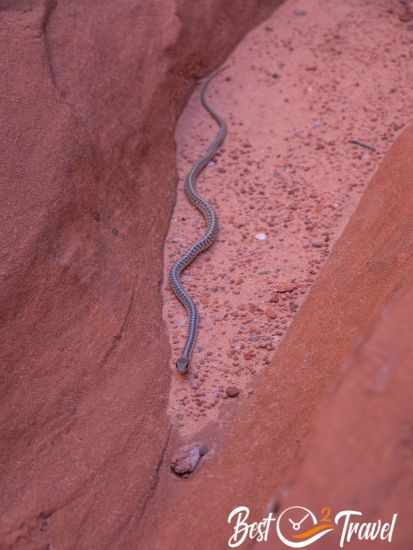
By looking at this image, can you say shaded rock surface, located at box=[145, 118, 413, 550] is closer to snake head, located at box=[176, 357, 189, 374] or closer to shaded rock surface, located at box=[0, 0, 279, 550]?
shaded rock surface, located at box=[0, 0, 279, 550]

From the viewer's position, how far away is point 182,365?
5.53 meters

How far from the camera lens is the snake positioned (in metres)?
5.80

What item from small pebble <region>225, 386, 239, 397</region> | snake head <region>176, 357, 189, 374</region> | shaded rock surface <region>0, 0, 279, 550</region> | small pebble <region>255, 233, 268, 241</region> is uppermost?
shaded rock surface <region>0, 0, 279, 550</region>

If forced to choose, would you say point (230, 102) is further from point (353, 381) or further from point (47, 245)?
point (353, 381)

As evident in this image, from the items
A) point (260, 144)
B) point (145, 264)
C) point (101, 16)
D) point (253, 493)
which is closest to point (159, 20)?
point (101, 16)

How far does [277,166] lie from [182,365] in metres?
3.08

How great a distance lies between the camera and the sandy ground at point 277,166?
19.2 feet

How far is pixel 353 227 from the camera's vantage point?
20.6 feet

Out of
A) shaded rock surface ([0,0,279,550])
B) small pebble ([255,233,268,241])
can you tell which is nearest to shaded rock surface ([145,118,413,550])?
shaded rock surface ([0,0,279,550])

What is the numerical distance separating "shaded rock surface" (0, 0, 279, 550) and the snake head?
16 centimetres

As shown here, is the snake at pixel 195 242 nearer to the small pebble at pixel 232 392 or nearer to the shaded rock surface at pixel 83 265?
the shaded rock surface at pixel 83 265

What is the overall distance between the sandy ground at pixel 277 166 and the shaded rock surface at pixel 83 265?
0.39 metres

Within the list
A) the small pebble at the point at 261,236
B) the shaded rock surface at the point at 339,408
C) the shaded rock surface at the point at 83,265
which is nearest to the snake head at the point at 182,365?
the shaded rock surface at the point at 83,265

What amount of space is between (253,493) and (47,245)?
269 centimetres
